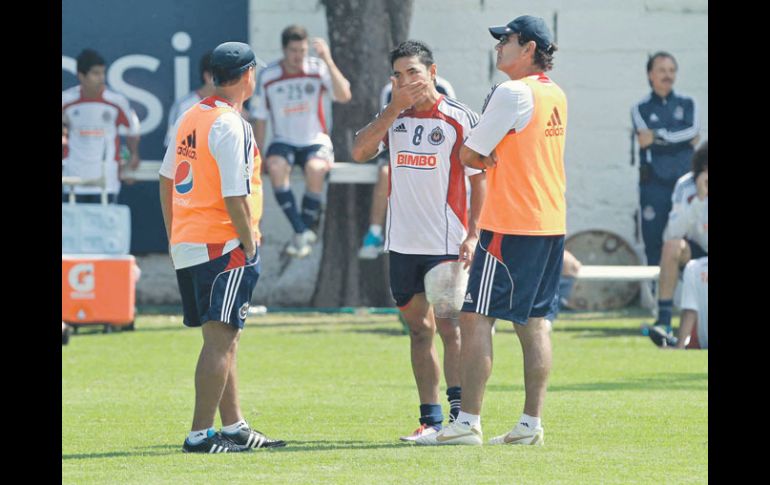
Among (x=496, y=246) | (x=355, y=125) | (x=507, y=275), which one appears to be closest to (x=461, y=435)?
(x=507, y=275)

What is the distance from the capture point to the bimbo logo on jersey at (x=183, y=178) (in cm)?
836

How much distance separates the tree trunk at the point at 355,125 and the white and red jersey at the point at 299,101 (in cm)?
85

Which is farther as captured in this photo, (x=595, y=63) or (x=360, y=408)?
(x=595, y=63)

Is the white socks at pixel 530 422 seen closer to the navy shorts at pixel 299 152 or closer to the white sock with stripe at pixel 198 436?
the white sock with stripe at pixel 198 436

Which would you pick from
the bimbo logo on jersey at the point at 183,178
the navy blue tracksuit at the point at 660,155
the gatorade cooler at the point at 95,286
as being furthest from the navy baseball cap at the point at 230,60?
the navy blue tracksuit at the point at 660,155

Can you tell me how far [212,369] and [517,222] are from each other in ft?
5.48

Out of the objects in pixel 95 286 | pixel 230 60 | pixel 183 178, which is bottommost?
pixel 95 286

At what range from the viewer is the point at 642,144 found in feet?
57.6

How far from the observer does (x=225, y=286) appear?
27.2 feet

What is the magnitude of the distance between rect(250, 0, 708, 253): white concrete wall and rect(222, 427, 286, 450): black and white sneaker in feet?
33.3

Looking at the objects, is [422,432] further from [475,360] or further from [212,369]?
[212,369]

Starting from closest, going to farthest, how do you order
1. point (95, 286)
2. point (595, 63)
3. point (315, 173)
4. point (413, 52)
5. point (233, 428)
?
point (233, 428) < point (413, 52) < point (95, 286) < point (315, 173) < point (595, 63)
